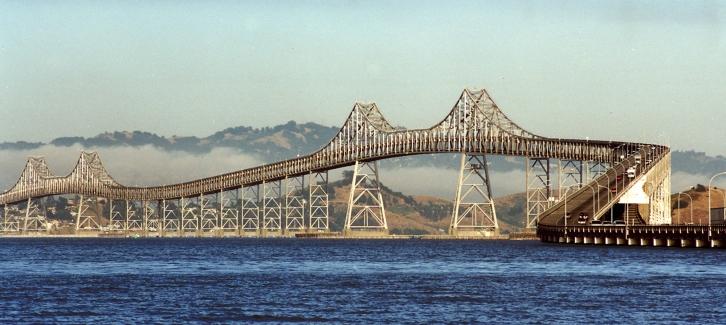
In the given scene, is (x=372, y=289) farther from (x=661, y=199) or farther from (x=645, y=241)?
(x=661, y=199)

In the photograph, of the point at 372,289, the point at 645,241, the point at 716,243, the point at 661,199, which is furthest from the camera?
the point at 661,199

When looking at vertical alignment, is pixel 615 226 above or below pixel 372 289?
above

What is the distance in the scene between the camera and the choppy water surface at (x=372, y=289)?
60500 millimetres

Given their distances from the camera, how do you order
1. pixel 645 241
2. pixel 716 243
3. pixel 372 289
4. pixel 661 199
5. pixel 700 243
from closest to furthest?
pixel 372 289, pixel 716 243, pixel 700 243, pixel 645 241, pixel 661 199

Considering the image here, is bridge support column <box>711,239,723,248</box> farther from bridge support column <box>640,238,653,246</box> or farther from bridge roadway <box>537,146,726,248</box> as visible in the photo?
bridge support column <box>640,238,653,246</box>

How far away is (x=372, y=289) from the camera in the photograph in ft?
246

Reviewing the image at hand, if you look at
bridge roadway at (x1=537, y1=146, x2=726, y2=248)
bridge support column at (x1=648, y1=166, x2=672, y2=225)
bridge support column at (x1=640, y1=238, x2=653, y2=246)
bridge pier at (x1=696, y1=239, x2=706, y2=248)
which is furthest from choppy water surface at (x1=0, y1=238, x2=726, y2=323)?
bridge support column at (x1=648, y1=166, x2=672, y2=225)

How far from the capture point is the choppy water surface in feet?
198

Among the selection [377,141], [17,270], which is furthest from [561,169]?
[17,270]

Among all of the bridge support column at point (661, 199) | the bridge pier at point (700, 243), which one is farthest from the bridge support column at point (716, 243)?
the bridge support column at point (661, 199)

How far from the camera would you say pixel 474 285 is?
77.9 m

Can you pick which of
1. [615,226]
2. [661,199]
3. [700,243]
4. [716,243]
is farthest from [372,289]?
[661,199]

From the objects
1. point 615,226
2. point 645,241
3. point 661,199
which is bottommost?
point 645,241

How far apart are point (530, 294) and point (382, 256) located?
5055 centimetres
